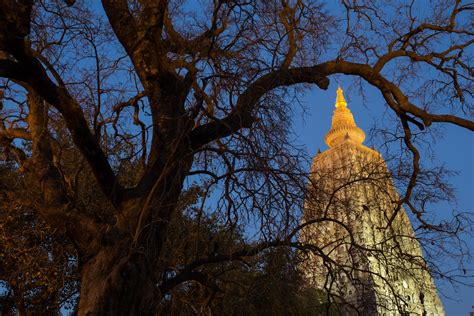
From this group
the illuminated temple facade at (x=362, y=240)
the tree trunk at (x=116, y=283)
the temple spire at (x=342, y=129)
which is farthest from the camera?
the temple spire at (x=342, y=129)

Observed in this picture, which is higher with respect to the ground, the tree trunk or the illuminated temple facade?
the illuminated temple facade

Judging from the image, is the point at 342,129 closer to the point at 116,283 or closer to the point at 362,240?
the point at 362,240

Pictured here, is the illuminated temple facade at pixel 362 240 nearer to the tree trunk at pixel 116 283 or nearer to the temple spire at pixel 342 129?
the tree trunk at pixel 116 283

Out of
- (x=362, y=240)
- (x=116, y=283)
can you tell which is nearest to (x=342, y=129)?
(x=362, y=240)

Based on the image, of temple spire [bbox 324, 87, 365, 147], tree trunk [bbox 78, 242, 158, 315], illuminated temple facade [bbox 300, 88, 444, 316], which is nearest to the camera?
tree trunk [bbox 78, 242, 158, 315]

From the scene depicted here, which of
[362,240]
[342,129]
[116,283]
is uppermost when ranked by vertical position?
[342,129]

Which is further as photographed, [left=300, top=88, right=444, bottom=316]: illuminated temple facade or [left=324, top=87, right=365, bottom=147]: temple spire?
[left=324, top=87, right=365, bottom=147]: temple spire

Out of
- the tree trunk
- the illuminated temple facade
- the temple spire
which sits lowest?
the tree trunk

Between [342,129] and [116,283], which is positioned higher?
[342,129]

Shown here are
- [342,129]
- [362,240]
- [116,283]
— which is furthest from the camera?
[342,129]

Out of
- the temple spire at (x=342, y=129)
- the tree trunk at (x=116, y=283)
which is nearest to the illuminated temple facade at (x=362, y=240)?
the tree trunk at (x=116, y=283)

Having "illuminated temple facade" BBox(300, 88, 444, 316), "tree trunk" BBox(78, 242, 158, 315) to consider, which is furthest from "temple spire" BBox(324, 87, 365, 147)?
"tree trunk" BBox(78, 242, 158, 315)

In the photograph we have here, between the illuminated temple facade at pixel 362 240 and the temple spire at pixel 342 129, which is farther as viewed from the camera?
the temple spire at pixel 342 129

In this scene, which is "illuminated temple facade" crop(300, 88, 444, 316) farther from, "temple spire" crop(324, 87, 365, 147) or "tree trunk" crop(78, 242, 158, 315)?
"temple spire" crop(324, 87, 365, 147)
